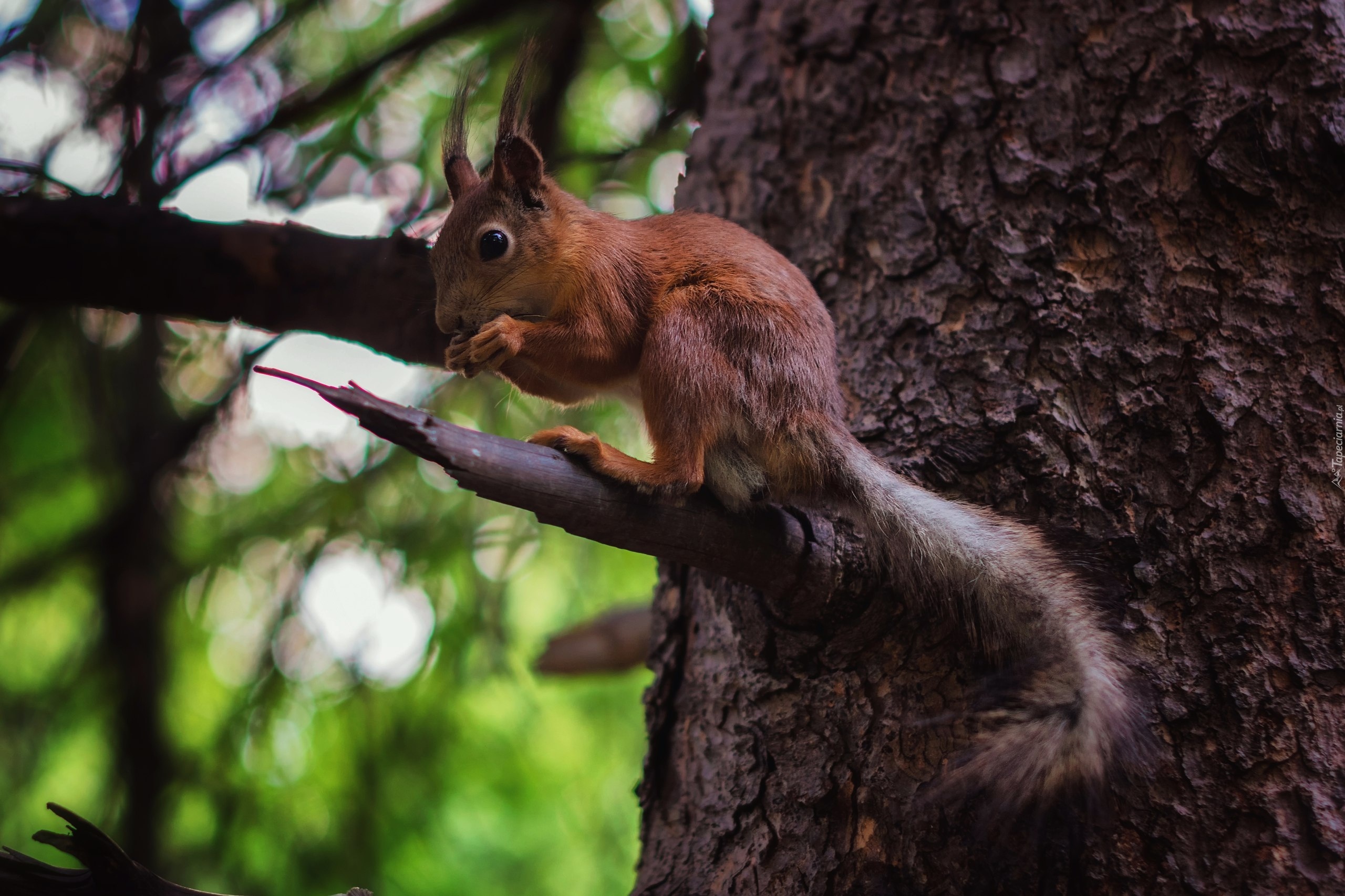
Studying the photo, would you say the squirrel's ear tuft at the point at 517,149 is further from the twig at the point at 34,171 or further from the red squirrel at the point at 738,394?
the twig at the point at 34,171

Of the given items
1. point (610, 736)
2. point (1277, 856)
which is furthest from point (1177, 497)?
point (610, 736)

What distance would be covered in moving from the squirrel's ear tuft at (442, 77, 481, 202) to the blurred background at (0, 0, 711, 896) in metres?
0.25

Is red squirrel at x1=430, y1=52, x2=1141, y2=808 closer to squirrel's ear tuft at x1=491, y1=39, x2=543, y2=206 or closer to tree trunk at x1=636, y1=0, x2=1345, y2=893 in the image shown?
squirrel's ear tuft at x1=491, y1=39, x2=543, y2=206

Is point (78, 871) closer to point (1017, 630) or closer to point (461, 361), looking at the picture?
point (461, 361)

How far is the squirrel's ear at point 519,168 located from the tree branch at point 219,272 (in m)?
0.34

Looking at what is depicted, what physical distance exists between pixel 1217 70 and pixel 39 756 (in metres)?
3.59

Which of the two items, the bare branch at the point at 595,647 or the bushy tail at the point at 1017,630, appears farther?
the bare branch at the point at 595,647

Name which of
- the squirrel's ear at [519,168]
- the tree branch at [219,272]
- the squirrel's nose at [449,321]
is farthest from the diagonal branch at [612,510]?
the tree branch at [219,272]

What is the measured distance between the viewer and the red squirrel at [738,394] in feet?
3.96

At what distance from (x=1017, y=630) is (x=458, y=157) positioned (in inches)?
63.0

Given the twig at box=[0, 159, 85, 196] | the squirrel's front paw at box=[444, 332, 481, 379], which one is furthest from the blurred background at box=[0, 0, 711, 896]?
the squirrel's front paw at box=[444, 332, 481, 379]

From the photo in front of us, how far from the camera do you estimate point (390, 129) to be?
111 inches

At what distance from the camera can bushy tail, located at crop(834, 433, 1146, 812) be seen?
1156mm

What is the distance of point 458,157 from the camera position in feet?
6.66
